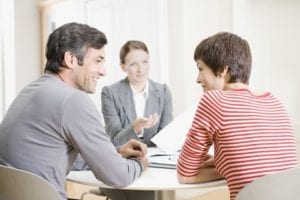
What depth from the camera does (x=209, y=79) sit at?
1.32 metres

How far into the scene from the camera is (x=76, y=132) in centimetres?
118

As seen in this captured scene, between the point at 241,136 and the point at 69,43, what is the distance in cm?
64

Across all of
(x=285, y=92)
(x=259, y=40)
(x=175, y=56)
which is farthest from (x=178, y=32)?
(x=285, y=92)

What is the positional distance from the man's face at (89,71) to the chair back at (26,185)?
397 mm

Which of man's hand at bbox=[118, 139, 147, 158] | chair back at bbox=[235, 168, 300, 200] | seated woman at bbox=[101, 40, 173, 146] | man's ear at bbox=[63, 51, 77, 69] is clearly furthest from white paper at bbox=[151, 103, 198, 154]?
chair back at bbox=[235, 168, 300, 200]

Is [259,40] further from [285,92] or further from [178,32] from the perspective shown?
[178,32]

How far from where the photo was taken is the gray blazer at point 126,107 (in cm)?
221

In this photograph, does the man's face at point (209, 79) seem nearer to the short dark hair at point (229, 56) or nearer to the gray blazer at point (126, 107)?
the short dark hair at point (229, 56)

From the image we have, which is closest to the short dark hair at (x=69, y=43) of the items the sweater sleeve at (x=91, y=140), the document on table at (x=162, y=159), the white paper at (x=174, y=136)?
the sweater sleeve at (x=91, y=140)

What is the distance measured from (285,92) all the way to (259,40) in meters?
0.45

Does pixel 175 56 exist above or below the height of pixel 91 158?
above

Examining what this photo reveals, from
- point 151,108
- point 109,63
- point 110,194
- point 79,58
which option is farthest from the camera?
point 109,63

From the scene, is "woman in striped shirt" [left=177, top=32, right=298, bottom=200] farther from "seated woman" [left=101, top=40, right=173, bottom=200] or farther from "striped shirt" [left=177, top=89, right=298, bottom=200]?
"seated woman" [left=101, top=40, right=173, bottom=200]

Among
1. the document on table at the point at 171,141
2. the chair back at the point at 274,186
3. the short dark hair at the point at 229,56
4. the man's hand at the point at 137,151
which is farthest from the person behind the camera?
the document on table at the point at 171,141
